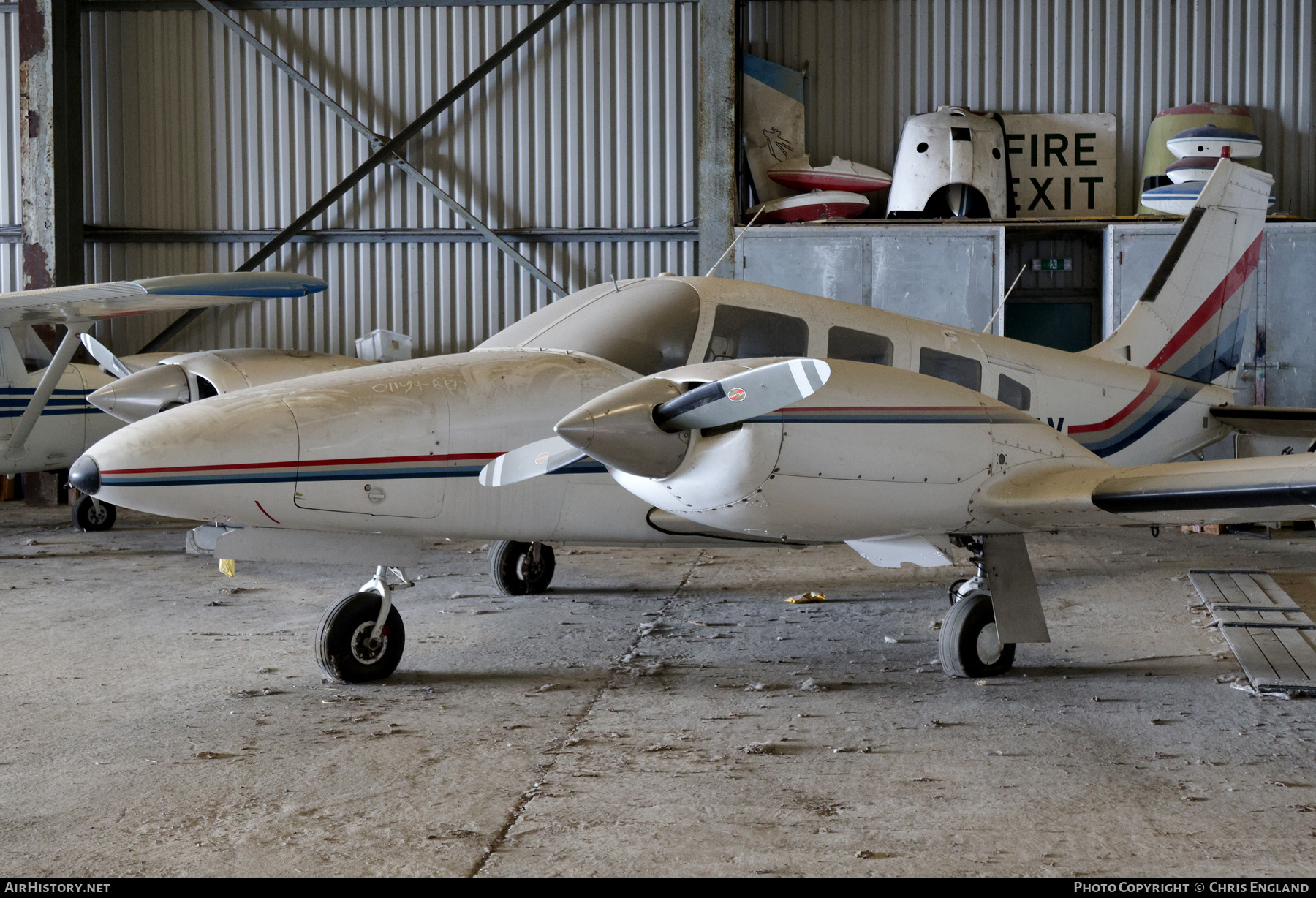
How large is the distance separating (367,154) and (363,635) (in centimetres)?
1086

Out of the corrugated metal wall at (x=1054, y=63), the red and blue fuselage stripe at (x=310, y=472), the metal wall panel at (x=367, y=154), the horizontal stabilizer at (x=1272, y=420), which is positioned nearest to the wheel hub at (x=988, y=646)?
the red and blue fuselage stripe at (x=310, y=472)

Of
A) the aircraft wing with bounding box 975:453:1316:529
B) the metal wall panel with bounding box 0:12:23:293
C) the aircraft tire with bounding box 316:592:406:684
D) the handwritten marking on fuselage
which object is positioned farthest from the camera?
the metal wall panel with bounding box 0:12:23:293

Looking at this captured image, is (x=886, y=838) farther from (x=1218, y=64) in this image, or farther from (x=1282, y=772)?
(x=1218, y=64)

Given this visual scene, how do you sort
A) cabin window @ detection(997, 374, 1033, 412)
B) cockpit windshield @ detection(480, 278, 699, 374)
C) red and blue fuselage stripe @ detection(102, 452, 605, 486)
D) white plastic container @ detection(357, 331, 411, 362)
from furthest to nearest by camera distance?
white plastic container @ detection(357, 331, 411, 362), cabin window @ detection(997, 374, 1033, 412), cockpit windshield @ detection(480, 278, 699, 374), red and blue fuselage stripe @ detection(102, 452, 605, 486)

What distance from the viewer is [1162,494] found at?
14.9 ft

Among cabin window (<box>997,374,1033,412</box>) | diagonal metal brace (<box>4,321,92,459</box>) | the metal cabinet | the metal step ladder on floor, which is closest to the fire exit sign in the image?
the metal cabinet

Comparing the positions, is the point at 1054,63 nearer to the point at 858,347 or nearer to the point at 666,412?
the point at 858,347

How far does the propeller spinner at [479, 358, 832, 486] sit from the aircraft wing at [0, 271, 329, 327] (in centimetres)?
664

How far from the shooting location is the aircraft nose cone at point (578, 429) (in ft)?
13.5

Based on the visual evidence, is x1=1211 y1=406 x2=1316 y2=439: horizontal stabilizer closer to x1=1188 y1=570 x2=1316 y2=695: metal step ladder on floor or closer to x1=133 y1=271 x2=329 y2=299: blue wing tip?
x1=1188 y1=570 x2=1316 y2=695: metal step ladder on floor

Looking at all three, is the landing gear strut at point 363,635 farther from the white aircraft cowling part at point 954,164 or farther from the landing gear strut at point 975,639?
the white aircraft cowling part at point 954,164

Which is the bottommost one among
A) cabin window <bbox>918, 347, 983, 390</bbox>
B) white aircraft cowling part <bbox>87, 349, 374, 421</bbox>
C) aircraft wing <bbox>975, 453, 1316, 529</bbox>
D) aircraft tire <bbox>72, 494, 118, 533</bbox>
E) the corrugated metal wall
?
aircraft tire <bbox>72, 494, 118, 533</bbox>

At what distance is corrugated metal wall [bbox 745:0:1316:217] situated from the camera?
13.6 metres

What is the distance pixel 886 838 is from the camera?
3297 millimetres
